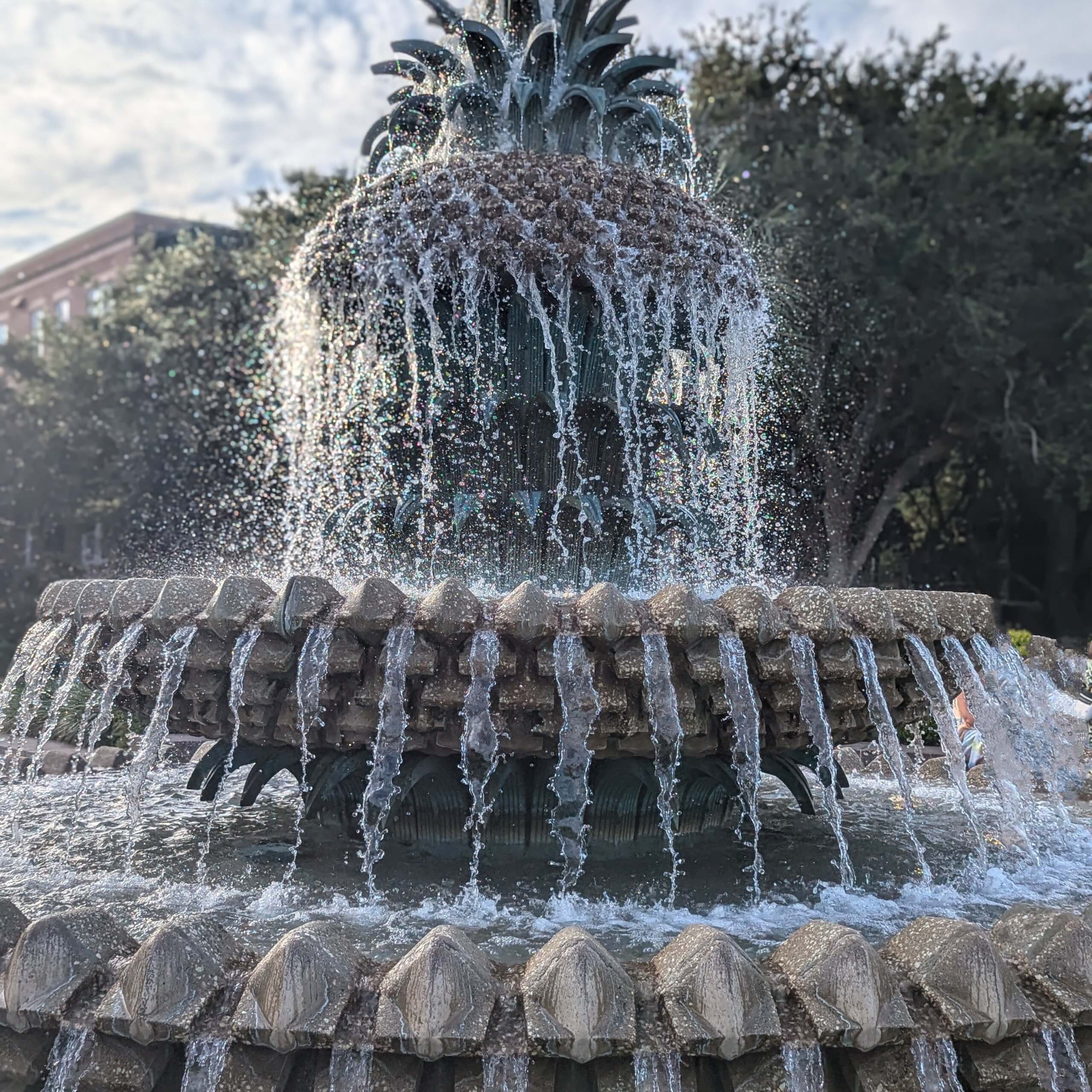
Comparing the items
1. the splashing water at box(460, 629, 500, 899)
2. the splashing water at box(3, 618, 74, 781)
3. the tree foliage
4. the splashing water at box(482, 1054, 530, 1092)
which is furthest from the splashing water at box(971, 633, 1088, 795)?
the tree foliage

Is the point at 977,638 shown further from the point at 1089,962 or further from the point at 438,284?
the point at 438,284

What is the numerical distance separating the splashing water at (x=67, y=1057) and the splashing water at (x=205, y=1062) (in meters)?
0.27

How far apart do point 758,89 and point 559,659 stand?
26.2 metres

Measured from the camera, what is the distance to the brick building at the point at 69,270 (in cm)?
4244

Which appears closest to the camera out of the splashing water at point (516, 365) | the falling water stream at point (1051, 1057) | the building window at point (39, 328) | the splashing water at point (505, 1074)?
the splashing water at point (505, 1074)

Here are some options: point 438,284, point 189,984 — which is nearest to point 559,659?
point 189,984

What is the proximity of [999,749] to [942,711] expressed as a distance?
0.86m

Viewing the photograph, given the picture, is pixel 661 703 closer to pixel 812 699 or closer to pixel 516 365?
pixel 812 699

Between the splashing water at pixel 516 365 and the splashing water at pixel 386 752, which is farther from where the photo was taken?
the splashing water at pixel 516 365

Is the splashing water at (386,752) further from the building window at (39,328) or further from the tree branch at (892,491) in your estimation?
the building window at (39,328)

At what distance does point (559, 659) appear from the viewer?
11.4ft

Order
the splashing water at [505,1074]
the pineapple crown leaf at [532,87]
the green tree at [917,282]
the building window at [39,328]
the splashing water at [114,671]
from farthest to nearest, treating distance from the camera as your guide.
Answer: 1. the building window at [39,328]
2. the green tree at [917,282]
3. the pineapple crown leaf at [532,87]
4. the splashing water at [114,671]
5. the splashing water at [505,1074]

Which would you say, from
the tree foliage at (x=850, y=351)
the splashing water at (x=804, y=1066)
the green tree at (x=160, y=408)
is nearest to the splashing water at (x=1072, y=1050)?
the splashing water at (x=804, y=1066)

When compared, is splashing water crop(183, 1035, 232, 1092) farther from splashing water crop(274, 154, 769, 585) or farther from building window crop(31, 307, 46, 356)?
building window crop(31, 307, 46, 356)
